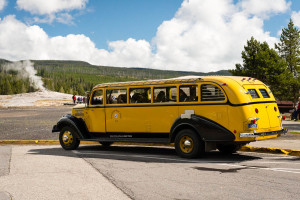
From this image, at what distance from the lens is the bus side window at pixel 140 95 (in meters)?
10.7

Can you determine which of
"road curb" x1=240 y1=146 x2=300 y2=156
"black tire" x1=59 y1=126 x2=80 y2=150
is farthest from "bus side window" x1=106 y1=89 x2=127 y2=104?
"road curb" x1=240 y1=146 x2=300 y2=156

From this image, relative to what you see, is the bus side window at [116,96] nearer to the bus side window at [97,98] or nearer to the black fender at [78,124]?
the bus side window at [97,98]

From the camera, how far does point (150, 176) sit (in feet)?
24.5

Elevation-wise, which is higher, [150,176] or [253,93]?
[253,93]

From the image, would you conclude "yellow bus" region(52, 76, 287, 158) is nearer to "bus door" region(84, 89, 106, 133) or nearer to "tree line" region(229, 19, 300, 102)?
"bus door" region(84, 89, 106, 133)

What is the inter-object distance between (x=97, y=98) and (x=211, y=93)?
4.37 metres

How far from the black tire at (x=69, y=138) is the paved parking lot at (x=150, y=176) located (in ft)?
4.54

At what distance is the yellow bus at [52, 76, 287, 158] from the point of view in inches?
357

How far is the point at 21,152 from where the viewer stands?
1198 centimetres

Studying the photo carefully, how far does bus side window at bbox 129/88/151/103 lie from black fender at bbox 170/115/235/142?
4.83ft

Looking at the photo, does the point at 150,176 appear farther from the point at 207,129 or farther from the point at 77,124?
the point at 77,124

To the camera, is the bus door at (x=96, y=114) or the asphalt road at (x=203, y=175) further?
the bus door at (x=96, y=114)

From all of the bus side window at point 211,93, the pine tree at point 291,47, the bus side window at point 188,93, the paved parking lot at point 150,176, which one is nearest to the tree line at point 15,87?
the pine tree at point 291,47

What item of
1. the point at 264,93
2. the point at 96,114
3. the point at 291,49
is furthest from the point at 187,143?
the point at 291,49
